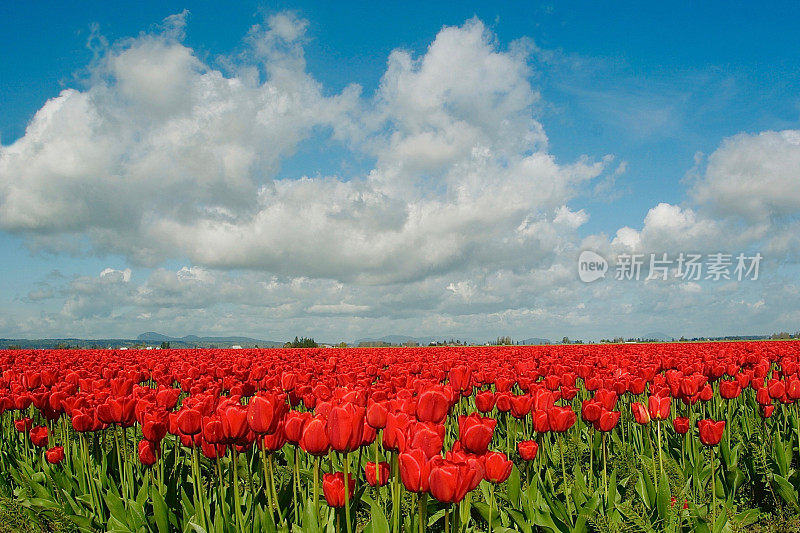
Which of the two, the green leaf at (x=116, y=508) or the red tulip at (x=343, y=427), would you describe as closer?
the red tulip at (x=343, y=427)

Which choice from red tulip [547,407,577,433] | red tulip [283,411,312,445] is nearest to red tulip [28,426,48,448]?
red tulip [283,411,312,445]

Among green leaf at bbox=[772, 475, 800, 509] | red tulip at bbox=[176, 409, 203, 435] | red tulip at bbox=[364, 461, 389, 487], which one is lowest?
green leaf at bbox=[772, 475, 800, 509]

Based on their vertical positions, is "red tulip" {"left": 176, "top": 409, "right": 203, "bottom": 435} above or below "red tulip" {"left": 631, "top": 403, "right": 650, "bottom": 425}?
above

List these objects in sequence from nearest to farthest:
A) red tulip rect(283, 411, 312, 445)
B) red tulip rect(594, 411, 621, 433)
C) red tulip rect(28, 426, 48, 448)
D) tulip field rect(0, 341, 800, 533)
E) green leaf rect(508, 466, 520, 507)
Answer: tulip field rect(0, 341, 800, 533)
red tulip rect(283, 411, 312, 445)
red tulip rect(594, 411, 621, 433)
green leaf rect(508, 466, 520, 507)
red tulip rect(28, 426, 48, 448)

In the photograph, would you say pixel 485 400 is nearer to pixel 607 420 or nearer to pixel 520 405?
pixel 520 405

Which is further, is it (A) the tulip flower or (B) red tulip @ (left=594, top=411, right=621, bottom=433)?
(B) red tulip @ (left=594, top=411, right=621, bottom=433)

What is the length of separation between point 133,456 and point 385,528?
4528 millimetres

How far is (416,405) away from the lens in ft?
14.1

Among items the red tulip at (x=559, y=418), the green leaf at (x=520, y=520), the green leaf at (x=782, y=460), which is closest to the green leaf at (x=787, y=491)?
the green leaf at (x=782, y=460)

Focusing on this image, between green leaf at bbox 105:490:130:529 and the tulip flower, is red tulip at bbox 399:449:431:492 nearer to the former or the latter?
the tulip flower

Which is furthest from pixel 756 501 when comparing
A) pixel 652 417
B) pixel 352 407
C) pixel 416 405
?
pixel 352 407

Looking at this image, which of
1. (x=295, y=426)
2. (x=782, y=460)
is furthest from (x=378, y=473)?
(x=782, y=460)

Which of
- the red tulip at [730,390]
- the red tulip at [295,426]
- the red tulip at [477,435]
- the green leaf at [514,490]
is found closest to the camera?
the red tulip at [477,435]

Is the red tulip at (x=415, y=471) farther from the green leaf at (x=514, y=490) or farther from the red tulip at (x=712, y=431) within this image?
the red tulip at (x=712, y=431)
